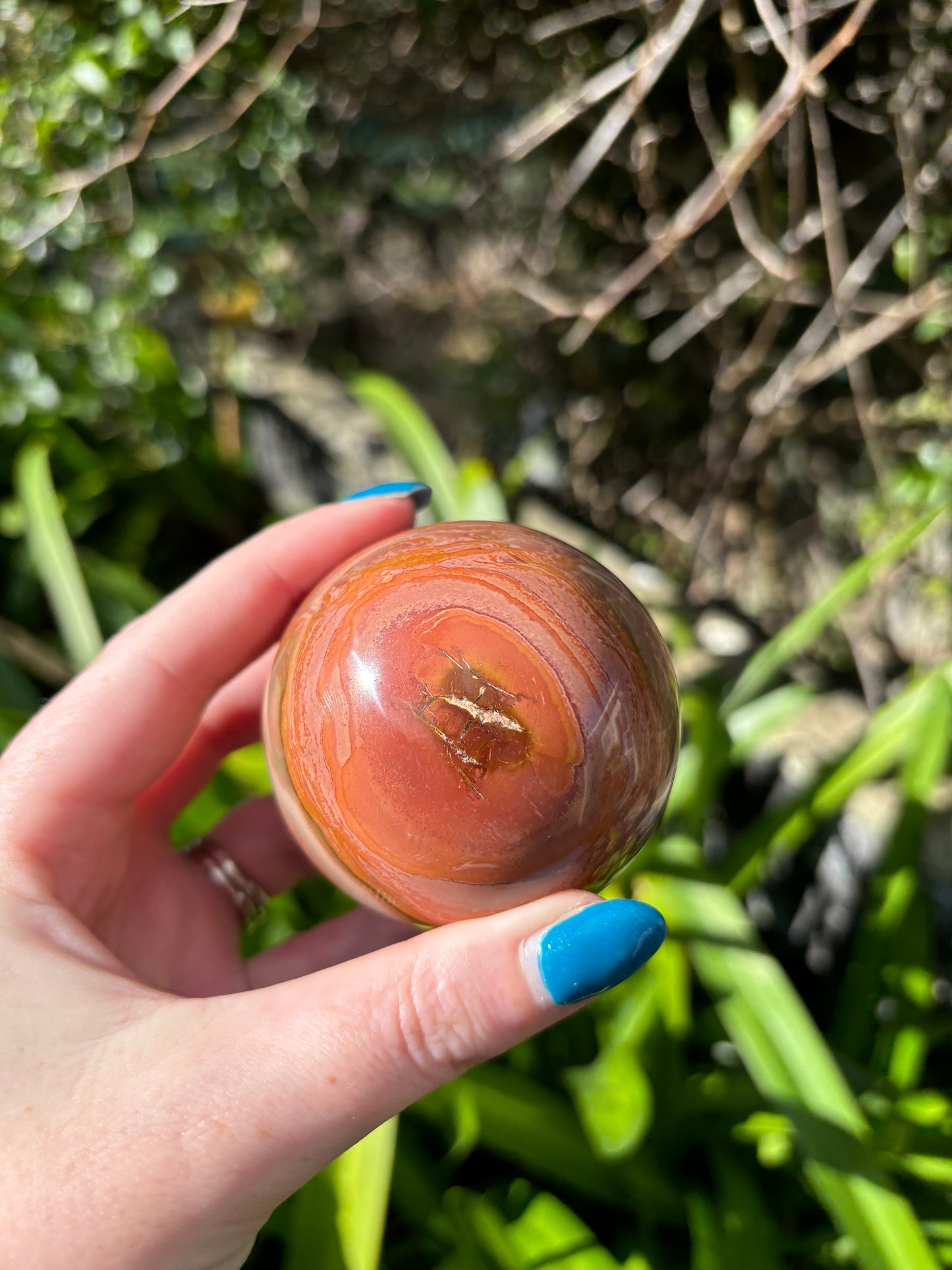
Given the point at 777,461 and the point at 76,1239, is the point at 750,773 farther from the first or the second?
the point at 76,1239

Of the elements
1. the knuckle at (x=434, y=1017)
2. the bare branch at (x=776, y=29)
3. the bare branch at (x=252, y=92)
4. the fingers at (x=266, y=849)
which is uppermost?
the bare branch at (x=252, y=92)

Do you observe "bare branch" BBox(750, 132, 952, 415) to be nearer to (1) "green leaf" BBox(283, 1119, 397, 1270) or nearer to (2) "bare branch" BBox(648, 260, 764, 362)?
(2) "bare branch" BBox(648, 260, 764, 362)

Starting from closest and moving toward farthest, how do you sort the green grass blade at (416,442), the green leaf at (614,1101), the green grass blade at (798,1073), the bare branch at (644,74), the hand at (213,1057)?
the hand at (213,1057) → the green grass blade at (798,1073) → the green leaf at (614,1101) → the bare branch at (644,74) → the green grass blade at (416,442)

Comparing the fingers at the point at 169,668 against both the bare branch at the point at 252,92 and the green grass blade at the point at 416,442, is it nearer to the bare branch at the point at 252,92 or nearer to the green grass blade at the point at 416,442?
the green grass blade at the point at 416,442

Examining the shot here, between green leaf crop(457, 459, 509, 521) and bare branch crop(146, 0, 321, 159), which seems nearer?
bare branch crop(146, 0, 321, 159)

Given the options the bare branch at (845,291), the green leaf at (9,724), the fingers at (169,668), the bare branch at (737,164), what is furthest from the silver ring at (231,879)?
the bare branch at (845,291)

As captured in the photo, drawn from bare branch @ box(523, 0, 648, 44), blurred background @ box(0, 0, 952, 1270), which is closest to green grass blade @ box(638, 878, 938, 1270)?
blurred background @ box(0, 0, 952, 1270)

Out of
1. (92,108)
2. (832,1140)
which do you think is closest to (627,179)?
(92,108)
